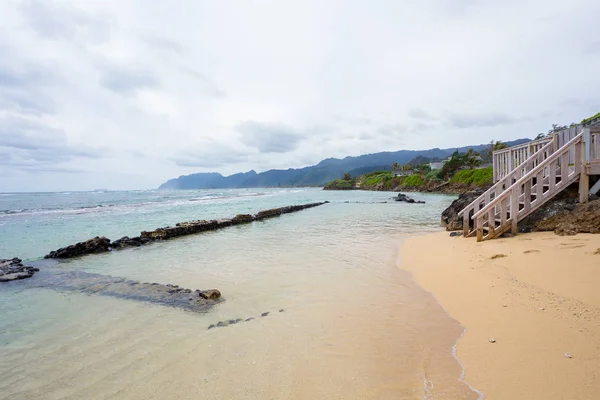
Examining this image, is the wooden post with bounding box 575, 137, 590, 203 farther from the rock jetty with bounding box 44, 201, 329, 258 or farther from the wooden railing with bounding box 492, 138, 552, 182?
the rock jetty with bounding box 44, 201, 329, 258

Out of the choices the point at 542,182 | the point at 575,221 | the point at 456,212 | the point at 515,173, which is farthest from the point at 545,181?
the point at 456,212

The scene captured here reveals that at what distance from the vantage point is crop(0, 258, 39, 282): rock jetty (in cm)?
811

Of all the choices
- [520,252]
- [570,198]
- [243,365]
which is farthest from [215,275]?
[570,198]

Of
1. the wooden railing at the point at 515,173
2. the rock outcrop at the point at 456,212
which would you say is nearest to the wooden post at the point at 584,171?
the wooden railing at the point at 515,173

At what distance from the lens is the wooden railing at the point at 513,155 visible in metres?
10.5

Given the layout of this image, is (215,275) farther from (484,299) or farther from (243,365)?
(484,299)

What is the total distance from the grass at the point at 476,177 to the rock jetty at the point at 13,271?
5750 centimetres

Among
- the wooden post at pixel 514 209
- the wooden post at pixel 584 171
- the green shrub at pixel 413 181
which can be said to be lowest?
the green shrub at pixel 413 181

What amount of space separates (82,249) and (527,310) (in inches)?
542

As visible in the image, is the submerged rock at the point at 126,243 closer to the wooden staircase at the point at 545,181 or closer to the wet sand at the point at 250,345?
the wet sand at the point at 250,345

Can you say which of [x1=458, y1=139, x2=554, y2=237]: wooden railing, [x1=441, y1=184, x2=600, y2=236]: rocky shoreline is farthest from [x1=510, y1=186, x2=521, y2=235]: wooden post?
[x1=458, y1=139, x2=554, y2=237]: wooden railing

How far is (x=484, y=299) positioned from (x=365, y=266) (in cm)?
319

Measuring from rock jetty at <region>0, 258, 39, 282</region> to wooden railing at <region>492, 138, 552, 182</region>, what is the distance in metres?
15.8

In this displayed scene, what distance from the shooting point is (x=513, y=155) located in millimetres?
12203
